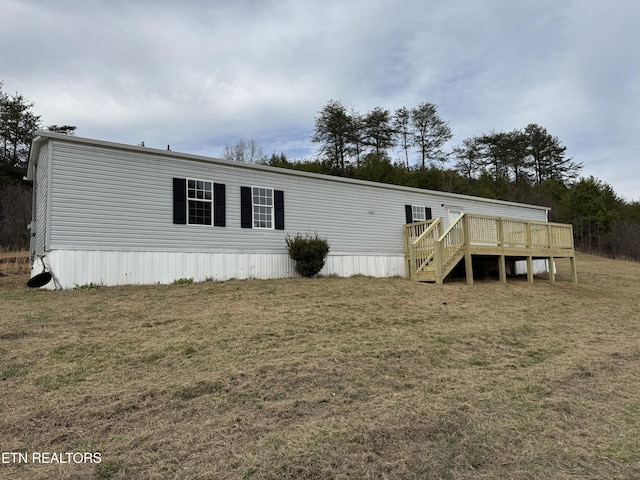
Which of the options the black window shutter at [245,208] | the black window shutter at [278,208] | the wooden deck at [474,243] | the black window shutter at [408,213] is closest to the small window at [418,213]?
the black window shutter at [408,213]

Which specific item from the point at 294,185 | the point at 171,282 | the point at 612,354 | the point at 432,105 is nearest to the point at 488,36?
the point at 294,185

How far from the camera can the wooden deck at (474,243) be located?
1191cm

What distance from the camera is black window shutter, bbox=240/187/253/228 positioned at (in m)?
11.4

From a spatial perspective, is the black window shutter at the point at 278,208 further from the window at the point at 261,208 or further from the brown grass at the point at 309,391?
the brown grass at the point at 309,391

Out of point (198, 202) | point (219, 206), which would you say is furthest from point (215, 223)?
point (198, 202)

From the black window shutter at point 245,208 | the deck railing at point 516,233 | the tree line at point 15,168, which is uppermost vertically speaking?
the tree line at point 15,168

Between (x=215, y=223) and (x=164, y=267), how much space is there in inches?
66.6

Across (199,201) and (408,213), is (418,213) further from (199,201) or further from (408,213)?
(199,201)

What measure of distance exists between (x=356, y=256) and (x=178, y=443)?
35.3 ft

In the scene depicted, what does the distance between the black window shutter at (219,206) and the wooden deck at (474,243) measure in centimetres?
572

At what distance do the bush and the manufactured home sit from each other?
341mm

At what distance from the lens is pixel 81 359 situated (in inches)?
187

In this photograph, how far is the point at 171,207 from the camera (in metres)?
10.4

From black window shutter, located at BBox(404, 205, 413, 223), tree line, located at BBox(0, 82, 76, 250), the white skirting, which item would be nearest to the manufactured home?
the white skirting
